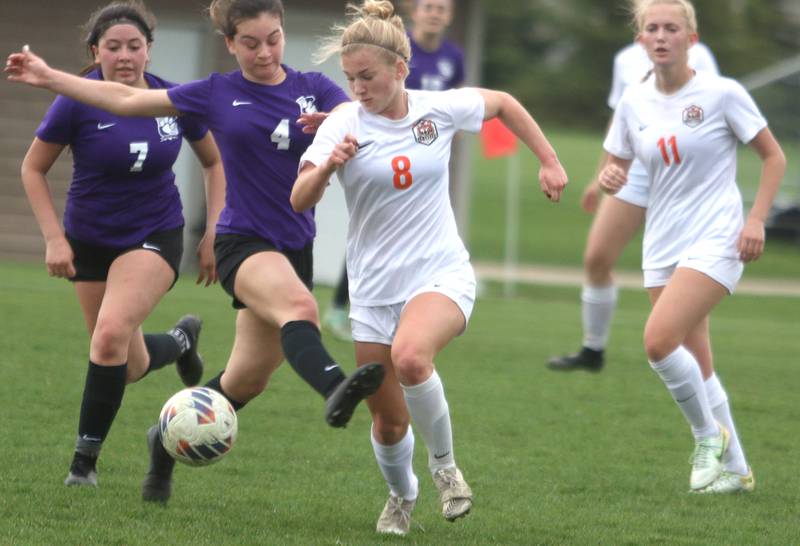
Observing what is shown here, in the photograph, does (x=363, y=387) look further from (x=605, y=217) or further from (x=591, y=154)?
(x=591, y=154)

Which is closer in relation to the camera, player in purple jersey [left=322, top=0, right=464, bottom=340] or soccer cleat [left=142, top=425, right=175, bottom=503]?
soccer cleat [left=142, top=425, right=175, bottom=503]

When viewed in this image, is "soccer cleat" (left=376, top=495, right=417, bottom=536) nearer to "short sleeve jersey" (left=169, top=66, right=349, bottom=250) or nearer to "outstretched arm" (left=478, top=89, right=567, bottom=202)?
"short sleeve jersey" (left=169, top=66, right=349, bottom=250)

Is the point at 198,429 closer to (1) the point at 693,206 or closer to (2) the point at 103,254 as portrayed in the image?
(2) the point at 103,254

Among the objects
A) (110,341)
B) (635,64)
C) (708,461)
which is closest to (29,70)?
(110,341)

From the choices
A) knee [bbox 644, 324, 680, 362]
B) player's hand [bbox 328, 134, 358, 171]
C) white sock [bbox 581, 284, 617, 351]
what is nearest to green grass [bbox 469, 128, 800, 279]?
white sock [bbox 581, 284, 617, 351]

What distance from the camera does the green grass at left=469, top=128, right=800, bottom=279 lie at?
81.8 feet

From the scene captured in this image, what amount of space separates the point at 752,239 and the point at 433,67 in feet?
16.9

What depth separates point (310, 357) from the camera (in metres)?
5.21

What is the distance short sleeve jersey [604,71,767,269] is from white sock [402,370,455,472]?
66.2 inches

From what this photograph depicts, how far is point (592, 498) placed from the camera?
634 centimetres

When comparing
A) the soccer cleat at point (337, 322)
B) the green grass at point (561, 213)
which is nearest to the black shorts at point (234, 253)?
the soccer cleat at point (337, 322)

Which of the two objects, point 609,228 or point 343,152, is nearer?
point 343,152

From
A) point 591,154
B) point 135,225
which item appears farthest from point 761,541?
point 591,154

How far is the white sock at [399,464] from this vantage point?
551 centimetres
